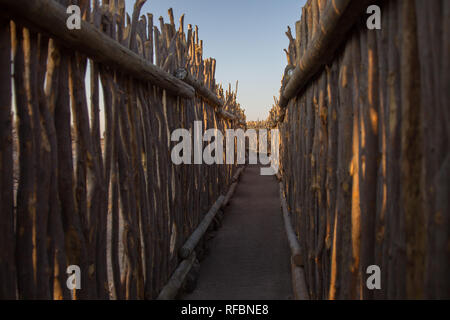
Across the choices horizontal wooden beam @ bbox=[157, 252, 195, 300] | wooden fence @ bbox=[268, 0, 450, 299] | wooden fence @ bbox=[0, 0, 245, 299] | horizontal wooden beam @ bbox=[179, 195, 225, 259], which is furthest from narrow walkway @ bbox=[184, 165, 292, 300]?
wooden fence @ bbox=[268, 0, 450, 299]

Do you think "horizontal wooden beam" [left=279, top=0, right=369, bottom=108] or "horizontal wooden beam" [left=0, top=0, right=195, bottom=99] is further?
"horizontal wooden beam" [left=279, top=0, right=369, bottom=108]

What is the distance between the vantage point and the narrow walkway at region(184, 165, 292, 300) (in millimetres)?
2924

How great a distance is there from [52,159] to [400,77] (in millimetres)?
1442

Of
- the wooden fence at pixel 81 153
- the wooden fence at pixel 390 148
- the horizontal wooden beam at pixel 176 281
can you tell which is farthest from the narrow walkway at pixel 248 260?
the wooden fence at pixel 390 148

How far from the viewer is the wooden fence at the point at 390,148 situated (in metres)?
0.80

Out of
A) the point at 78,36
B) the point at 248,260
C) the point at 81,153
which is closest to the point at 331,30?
the point at 78,36

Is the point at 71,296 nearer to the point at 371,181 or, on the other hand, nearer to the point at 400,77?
the point at 371,181

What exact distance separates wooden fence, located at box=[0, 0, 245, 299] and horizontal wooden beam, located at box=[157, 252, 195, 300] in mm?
60

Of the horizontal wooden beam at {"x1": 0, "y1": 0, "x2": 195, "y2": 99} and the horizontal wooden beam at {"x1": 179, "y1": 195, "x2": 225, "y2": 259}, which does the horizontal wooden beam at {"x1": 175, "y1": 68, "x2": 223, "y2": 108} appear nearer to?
the horizontal wooden beam at {"x1": 0, "y1": 0, "x2": 195, "y2": 99}

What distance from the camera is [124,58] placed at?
1846 mm

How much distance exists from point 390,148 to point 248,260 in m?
2.97

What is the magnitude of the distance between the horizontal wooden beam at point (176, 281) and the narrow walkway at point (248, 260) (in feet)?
0.74
